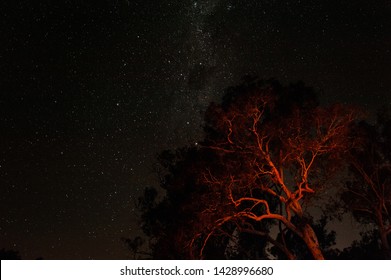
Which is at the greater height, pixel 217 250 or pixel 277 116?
pixel 277 116

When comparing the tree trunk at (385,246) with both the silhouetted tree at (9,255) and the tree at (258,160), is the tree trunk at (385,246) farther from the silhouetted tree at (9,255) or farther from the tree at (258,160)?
the silhouetted tree at (9,255)

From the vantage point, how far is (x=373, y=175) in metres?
21.2

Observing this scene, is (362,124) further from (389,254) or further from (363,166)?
(389,254)

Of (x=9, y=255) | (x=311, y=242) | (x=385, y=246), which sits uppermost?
(x=9, y=255)

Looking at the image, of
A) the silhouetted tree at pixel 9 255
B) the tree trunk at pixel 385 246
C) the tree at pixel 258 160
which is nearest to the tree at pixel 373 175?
the tree trunk at pixel 385 246

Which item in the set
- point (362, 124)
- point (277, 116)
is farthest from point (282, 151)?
point (362, 124)

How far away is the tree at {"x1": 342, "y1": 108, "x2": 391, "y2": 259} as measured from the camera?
816 inches

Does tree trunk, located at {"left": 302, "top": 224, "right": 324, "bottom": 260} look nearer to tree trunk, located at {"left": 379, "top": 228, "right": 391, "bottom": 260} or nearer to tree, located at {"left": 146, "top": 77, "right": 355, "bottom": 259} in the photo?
tree, located at {"left": 146, "top": 77, "right": 355, "bottom": 259}

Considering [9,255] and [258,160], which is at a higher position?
[9,255]

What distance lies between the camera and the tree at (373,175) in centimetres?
2072

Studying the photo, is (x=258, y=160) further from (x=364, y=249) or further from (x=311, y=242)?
(x=364, y=249)

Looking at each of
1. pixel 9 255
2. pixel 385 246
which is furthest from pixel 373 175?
pixel 9 255
